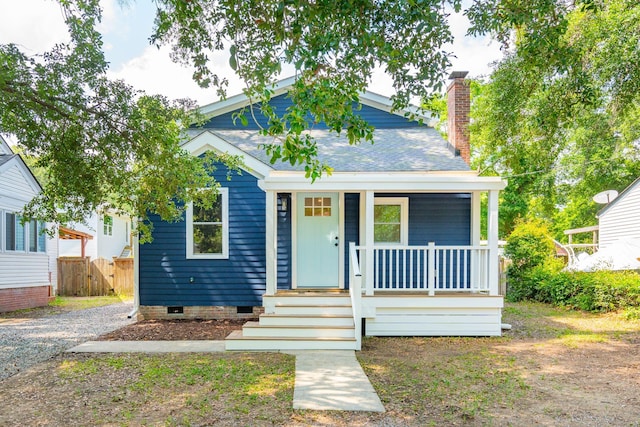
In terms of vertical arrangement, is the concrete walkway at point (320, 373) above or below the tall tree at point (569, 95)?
below

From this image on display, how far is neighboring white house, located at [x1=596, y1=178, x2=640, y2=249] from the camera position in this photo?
16.0 metres

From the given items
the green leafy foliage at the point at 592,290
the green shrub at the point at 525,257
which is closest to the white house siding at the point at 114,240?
the green shrub at the point at 525,257

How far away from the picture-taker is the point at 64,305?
13039 millimetres

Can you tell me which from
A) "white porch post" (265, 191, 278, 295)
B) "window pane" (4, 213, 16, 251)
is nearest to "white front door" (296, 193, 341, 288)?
"white porch post" (265, 191, 278, 295)

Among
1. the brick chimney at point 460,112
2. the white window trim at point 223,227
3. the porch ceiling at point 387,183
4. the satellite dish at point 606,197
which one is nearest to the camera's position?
the porch ceiling at point 387,183

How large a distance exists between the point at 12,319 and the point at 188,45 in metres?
8.71

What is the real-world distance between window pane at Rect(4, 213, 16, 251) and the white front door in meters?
8.60

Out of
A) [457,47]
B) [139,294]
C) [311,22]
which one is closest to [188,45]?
[311,22]

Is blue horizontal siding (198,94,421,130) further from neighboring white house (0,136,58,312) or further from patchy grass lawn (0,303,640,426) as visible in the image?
patchy grass lawn (0,303,640,426)

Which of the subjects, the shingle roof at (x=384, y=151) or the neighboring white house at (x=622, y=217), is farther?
the neighboring white house at (x=622, y=217)

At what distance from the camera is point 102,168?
6.84 metres

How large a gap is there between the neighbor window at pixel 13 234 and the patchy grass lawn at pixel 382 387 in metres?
7.52

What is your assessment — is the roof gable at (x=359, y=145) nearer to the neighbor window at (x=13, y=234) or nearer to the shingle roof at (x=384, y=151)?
the shingle roof at (x=384, y=151)

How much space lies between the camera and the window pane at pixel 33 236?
42.4 feet
